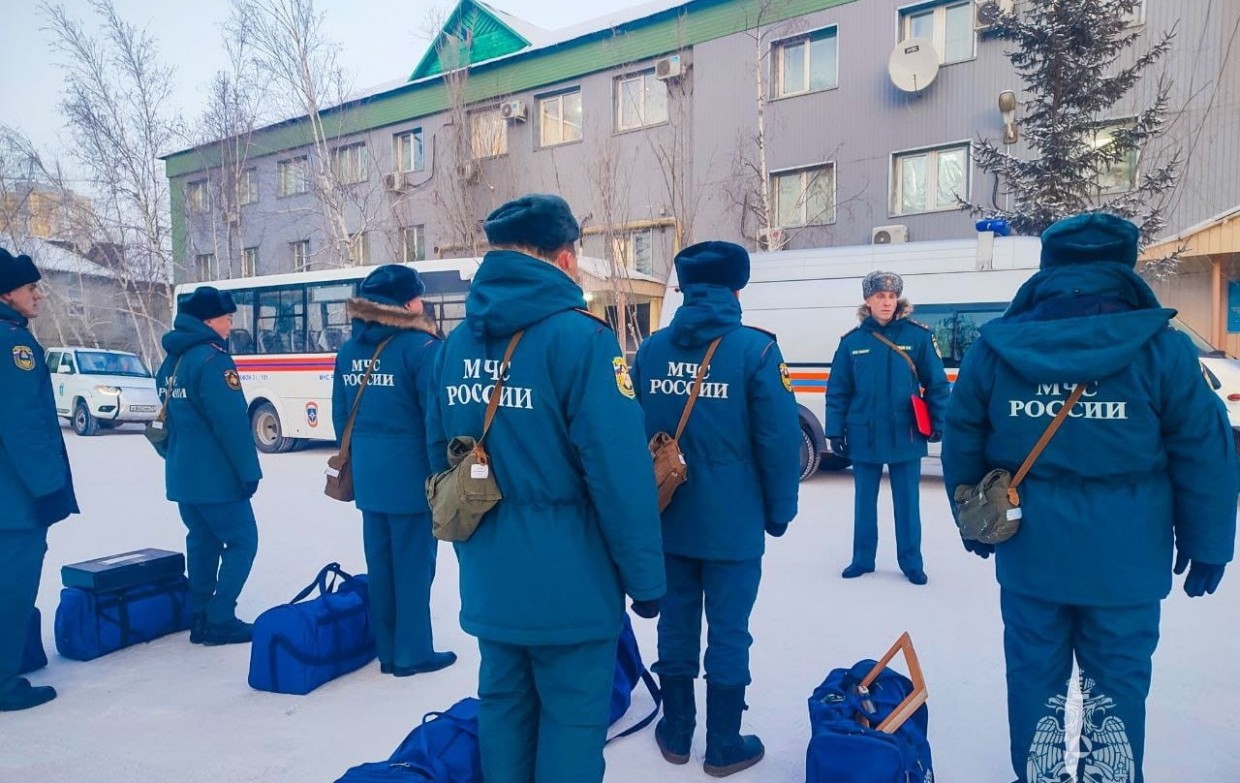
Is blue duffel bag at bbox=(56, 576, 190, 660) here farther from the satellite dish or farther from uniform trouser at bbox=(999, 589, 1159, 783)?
the satellite dish

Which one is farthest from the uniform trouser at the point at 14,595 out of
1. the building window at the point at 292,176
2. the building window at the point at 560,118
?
the building window at the point at 292,176

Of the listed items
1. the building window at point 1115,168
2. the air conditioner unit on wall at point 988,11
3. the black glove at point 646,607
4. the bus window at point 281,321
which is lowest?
the black glove at point 646,607

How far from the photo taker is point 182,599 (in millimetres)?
4574

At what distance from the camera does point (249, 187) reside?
24.4 m

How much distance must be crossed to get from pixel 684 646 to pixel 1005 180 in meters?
12.3

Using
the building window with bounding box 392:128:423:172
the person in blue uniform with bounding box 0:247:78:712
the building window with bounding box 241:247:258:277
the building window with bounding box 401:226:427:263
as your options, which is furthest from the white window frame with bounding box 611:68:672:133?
the person in blue uniform with bounding box 0:247:78:712

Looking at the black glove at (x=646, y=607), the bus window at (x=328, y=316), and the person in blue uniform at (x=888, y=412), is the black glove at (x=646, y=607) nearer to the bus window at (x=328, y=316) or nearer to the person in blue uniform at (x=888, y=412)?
the person in blue uniform at (x=888, y=412)

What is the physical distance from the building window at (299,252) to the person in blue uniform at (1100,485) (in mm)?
24076

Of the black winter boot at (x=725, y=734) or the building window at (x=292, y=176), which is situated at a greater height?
the building window at (x=292, y=176)

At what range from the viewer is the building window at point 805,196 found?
16344 mm

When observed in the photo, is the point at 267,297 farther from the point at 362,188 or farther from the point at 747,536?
the point at 747,536

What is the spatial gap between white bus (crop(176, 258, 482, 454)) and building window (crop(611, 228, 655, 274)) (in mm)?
5921

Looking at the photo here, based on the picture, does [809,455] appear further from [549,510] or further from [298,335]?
[298,335]

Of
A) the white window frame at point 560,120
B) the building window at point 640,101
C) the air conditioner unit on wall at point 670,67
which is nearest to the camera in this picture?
the air conditioner unit on wall at point 670,67
